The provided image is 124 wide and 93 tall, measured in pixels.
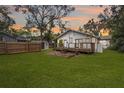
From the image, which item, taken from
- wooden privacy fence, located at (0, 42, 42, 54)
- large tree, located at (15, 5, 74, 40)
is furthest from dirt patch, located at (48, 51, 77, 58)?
large tree, located at (15, 5, 74, 40)

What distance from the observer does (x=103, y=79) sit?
3.75 m

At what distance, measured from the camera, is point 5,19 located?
4.48 metres

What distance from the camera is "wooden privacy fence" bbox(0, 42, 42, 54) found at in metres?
4.74

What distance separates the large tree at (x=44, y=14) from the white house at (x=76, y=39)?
30 cm

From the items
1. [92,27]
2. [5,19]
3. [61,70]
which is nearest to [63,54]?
[61,70]

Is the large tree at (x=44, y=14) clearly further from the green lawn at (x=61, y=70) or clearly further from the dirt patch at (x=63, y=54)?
the green lawn at (x=61, y=70)

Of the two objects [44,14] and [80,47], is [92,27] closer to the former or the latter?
[80,47]

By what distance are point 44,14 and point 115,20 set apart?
1483 mm

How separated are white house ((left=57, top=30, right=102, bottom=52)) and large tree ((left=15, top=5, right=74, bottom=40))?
0.30m

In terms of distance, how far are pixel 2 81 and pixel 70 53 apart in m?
1.48

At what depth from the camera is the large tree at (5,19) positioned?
13.9 feet

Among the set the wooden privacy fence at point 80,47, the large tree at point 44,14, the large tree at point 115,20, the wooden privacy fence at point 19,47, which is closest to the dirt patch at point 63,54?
the wooden privacy fence at point 80,47
